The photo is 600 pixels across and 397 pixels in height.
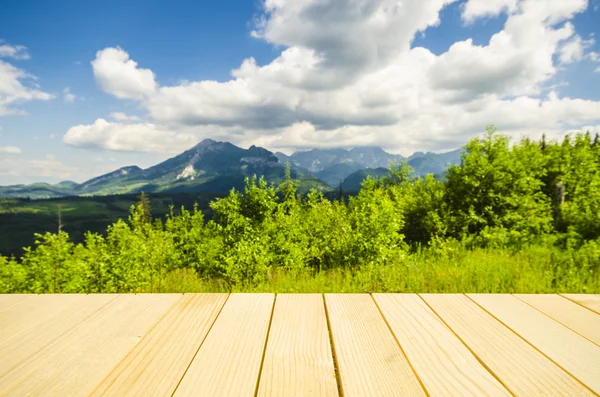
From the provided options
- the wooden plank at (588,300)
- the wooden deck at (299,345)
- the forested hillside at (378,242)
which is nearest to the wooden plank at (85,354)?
the wooden deck at (299,345)

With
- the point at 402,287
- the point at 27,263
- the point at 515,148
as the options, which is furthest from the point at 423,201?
the point at 27,263

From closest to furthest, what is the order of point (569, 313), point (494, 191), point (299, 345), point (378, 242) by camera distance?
point (299, 345) → point (569, 313) → point (378, 242) → point (494, 191)

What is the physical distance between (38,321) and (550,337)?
125 inches

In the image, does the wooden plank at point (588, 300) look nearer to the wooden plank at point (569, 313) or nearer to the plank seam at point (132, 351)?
the wooden plank at point (569, 313)

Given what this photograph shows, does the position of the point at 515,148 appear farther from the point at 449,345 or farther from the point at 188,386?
the point at 188,386

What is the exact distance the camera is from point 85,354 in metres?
1.67

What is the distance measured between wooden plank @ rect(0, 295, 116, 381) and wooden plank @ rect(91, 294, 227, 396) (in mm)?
542

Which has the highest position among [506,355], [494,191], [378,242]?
[494,191]

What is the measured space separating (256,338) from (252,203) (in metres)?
7.98

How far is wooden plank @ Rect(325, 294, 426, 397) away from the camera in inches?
54.4

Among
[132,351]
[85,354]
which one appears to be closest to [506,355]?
[132,351]

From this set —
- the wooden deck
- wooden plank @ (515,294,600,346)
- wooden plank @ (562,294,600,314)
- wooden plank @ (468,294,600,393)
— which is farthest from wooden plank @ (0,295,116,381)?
wooden plank @ (562,294,600,314)

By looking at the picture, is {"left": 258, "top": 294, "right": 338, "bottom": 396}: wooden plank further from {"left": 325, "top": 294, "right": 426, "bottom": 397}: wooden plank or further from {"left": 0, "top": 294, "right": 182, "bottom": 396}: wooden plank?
{"left": 0, "top": 294, "right": 182, "bottom": 396}: wooden plank

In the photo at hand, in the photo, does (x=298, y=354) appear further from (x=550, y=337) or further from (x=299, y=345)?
(x=550, y=337)
